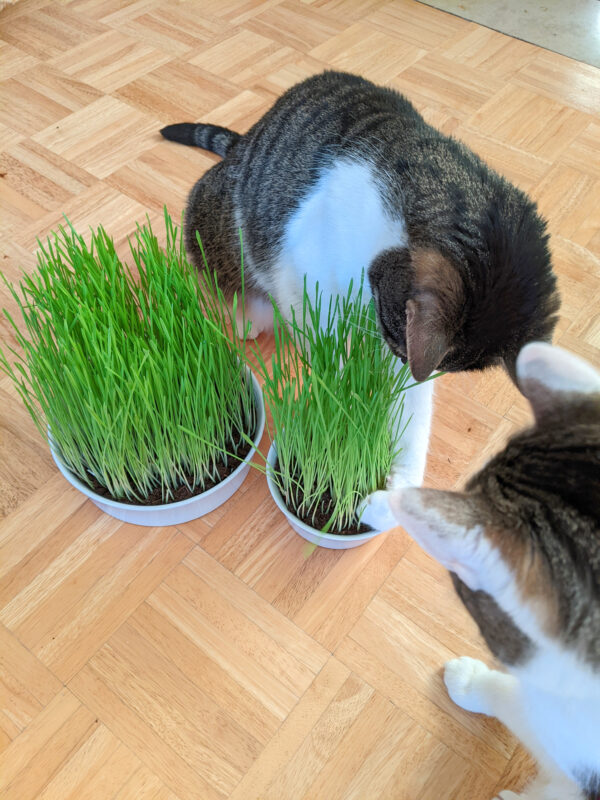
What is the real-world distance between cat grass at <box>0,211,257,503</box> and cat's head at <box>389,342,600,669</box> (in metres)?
0.35

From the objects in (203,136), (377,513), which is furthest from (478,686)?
(203,136)

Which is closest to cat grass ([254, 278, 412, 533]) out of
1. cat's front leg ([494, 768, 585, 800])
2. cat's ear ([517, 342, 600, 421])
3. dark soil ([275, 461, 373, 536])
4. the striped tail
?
dark soil ([275, 461, 373, 536])

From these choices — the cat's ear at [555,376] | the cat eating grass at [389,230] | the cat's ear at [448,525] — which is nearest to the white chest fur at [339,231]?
the cat eating grass at [389,230]

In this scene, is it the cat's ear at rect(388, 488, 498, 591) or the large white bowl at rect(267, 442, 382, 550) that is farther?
the large white bowl at rect(267, 442, 382, 550)

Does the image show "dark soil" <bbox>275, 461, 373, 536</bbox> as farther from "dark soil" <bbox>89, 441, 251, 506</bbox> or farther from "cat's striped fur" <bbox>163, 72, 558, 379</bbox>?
"cat's striped fur" <bbox>163, 72, 558, 379</bbox>

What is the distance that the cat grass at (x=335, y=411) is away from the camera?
0.66 meters

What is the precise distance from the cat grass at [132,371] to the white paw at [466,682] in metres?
0.38

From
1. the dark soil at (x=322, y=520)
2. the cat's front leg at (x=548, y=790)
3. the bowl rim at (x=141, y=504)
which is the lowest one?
the cat's front leg at (x=548, y=790)

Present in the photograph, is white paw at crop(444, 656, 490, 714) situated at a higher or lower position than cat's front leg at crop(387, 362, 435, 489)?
lower

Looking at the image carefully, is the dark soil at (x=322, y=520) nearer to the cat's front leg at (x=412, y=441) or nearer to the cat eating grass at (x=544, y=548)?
the cat's front leg at (x=412, y=441)

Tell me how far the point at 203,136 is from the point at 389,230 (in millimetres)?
667

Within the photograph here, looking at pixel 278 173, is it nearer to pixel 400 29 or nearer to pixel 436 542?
pixel 436 542

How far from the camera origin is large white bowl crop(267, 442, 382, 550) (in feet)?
2.44

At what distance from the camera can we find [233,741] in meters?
0.66
